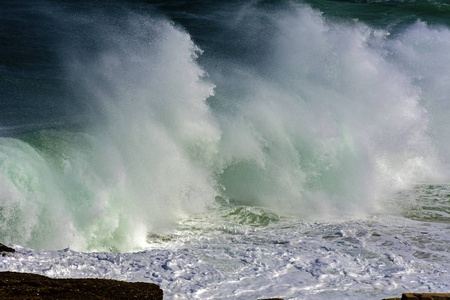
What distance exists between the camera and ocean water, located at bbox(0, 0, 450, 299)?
261 inches

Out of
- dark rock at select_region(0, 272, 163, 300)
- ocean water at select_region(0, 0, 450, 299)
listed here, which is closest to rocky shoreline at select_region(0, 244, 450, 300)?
dark rock at select_region(0, 272, 163, 300)

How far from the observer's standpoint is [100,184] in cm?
915

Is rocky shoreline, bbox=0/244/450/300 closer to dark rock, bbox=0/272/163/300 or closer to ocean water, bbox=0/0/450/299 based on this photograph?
dark rock, bbox=0/272/163/300

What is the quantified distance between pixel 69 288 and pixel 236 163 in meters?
6.56

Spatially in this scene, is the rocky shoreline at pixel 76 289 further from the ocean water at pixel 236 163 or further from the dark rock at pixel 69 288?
the ocean water at pixel 236 163

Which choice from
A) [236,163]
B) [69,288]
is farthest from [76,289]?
[236,163]

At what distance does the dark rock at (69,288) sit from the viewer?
490 centimetres

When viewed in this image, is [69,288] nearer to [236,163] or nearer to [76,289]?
[76,289]

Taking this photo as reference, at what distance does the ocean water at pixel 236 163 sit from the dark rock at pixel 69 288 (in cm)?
38

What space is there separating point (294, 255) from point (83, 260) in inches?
110

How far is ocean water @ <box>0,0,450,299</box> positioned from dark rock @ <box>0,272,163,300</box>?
0.38m

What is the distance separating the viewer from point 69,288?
5133mm

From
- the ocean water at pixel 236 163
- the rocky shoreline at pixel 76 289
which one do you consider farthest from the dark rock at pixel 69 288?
the ocean water at pixel 236 163

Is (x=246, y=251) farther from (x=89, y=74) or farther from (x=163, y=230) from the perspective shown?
(x=89, y=74)
